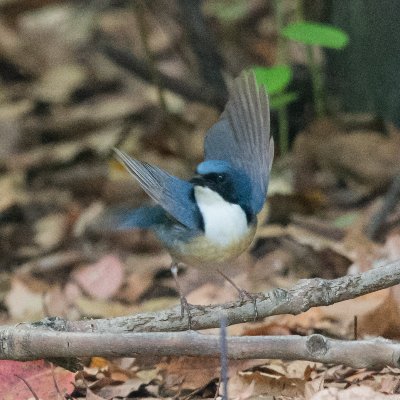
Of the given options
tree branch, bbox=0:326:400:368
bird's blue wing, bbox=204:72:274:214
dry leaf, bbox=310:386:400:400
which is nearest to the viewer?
tree branch, bbox=0:326:400:368

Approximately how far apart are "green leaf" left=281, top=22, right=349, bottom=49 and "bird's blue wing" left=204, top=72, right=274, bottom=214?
1052 mm

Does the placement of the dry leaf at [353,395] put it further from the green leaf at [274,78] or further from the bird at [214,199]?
the green leaf at [274,78]

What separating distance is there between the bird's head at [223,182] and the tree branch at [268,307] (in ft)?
2.10

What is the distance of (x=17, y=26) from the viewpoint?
912cm

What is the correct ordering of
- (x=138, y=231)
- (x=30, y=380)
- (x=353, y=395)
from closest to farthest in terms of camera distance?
(x=353, y=395) < (x=30, y=380) < (x=138, y=231)

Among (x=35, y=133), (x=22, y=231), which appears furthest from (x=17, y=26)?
(x=22, y=231)

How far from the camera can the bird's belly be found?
12.1 feet

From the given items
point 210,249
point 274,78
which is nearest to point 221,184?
point 210,249

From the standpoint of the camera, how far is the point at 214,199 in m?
Result: 3.79

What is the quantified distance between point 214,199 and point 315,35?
1.66 metres

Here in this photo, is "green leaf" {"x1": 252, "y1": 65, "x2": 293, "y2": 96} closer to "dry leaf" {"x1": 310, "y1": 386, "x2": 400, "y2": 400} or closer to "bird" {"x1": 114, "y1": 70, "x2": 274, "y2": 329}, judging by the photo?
"bird" {"x1": 114, "y1": 70, "x2": 274, "y2": 329}

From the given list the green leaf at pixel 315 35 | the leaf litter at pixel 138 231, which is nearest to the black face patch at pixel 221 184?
the leaf litter at pixel 138 231

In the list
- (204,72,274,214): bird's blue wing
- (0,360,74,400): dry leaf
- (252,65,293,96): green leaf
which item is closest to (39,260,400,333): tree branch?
(0,360,74,400): dry leaf

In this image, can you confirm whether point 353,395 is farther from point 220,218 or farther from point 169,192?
point 169,192
